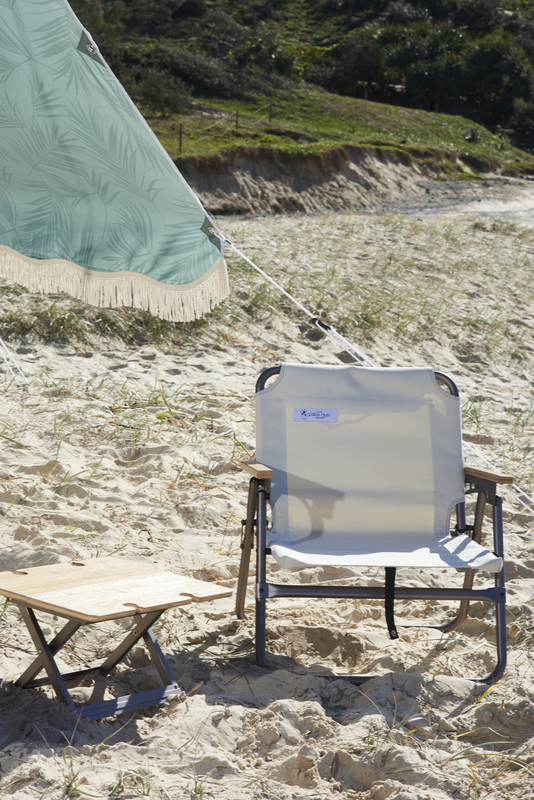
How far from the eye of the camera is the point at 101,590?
84.0 inches

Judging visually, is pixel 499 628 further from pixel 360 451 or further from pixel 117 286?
pixel 117 286

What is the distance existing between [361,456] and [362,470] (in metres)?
0.06

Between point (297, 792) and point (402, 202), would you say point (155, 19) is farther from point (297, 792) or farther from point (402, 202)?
point (297, 792)

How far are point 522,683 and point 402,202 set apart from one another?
60.8 ft

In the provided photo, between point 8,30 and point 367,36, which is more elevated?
point 367,36

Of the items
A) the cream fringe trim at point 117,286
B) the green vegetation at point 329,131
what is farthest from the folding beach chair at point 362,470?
the green vegetation at point 329,131

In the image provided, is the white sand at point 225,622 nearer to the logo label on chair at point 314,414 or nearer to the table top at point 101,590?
the table top at point 101,590

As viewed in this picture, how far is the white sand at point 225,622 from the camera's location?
6.23 ft

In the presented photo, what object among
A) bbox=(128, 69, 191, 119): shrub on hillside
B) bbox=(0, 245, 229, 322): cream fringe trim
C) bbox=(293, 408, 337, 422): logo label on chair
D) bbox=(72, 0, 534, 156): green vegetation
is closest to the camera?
bbox=(293, 408, 337, 422): logo label on chair

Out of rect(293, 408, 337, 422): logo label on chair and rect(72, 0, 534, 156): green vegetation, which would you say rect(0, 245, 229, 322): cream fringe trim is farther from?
rect(72, 0, 534, 156): green vegetation

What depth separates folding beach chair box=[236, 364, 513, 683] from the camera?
8.75 ft

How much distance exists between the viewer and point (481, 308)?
777cm

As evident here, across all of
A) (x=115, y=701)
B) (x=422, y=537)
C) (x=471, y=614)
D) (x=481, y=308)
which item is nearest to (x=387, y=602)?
(x=422, y=537)

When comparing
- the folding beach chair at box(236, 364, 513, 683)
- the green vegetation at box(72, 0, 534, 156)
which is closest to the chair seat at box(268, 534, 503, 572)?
the folding beach chair at box(236, 364, 513, 683)
